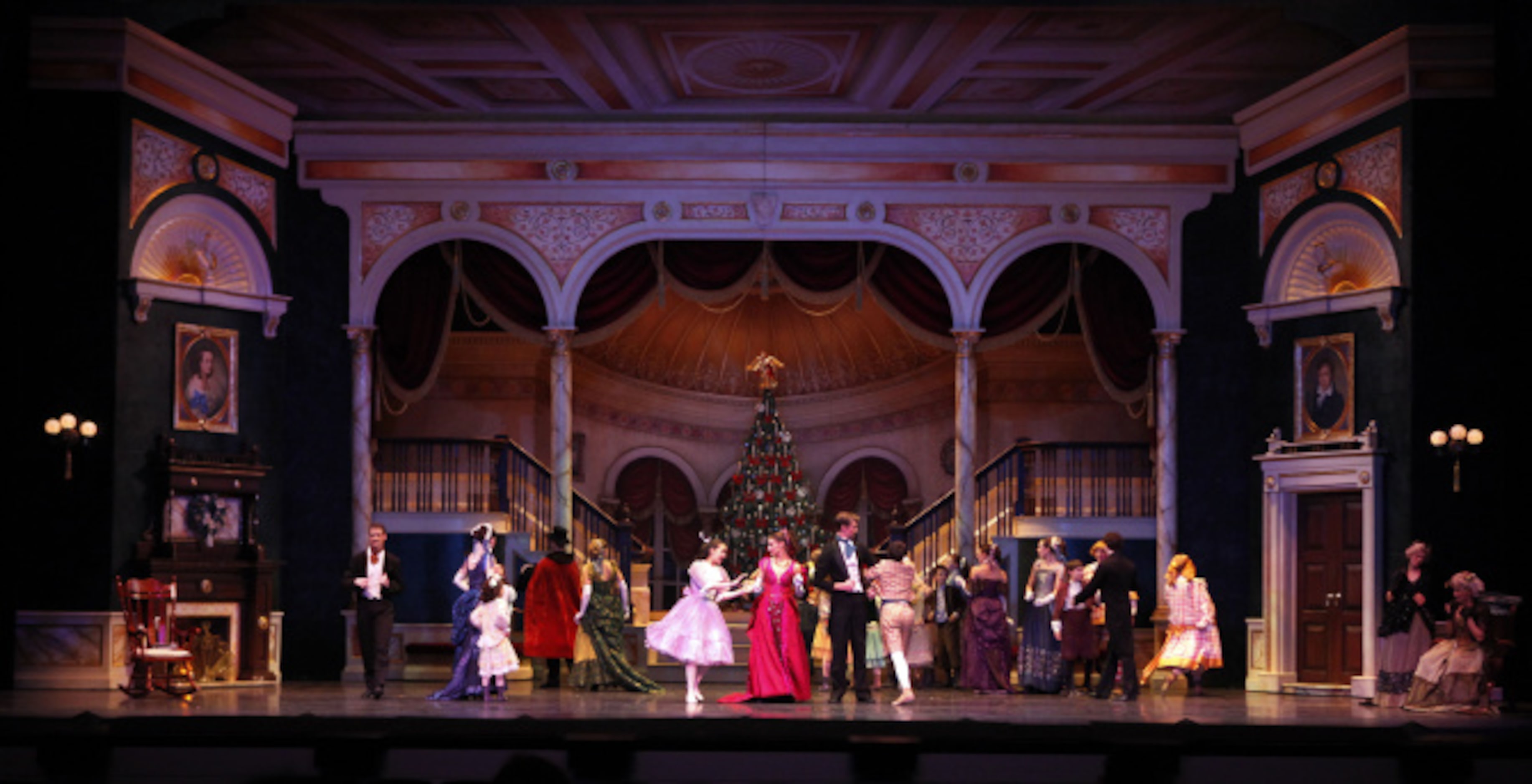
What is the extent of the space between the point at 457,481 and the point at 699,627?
498 cm

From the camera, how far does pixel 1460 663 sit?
37.2 ft

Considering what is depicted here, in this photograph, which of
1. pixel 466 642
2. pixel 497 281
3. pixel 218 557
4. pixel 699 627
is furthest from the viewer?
pixel 497 281

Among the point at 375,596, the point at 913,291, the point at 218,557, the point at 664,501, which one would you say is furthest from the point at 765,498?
the point at 375,596

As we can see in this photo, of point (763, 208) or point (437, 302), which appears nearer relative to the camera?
point (763, 208)

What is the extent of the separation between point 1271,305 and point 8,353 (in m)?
9.96

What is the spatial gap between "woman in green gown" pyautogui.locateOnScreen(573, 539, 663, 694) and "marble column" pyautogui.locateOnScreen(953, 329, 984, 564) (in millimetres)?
3269

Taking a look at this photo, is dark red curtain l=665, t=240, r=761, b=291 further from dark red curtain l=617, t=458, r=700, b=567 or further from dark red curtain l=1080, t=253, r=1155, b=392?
dark red curtain l=617, t=458, r=700, b=567

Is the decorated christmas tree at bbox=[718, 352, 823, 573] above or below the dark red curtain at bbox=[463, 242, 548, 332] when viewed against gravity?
below

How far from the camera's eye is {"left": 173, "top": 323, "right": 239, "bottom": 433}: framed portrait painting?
43.4 feet

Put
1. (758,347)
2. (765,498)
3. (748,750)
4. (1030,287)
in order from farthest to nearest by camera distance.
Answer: (758,347) < (765,498) < (1030,287) < (748,750)

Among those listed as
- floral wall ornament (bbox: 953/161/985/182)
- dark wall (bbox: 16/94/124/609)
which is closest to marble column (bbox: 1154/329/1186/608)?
floral wall ornament (bbox: 953/161/985/182)

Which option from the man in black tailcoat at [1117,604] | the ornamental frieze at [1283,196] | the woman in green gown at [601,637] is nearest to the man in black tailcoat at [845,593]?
the man in black tailcoat at [1117,604]

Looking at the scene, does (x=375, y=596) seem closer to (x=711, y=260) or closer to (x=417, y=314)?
(x=417, y=314)

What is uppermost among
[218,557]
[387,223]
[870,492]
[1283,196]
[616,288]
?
[1283,196]
